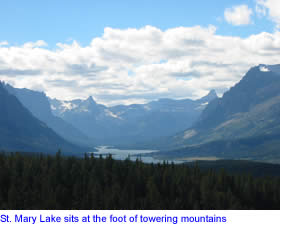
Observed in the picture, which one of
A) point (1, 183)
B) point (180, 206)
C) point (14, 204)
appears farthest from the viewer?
point (1, 183)

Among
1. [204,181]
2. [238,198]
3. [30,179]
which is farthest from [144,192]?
[30,179]
